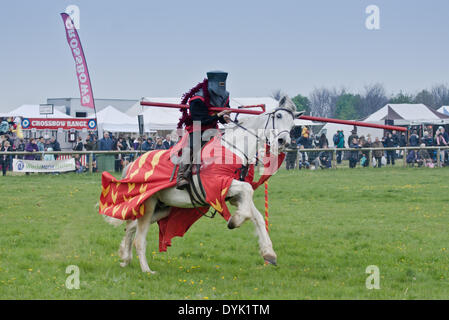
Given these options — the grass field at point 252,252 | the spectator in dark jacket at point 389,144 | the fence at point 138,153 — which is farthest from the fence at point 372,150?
the grass field at point 252,252

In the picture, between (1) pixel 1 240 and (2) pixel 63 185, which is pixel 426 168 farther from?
(1) pixel 1 240

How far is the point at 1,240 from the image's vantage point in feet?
35.4

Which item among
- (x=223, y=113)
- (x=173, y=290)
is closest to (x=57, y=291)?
(x=173, y=290)

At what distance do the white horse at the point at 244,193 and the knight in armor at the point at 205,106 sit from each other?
270 mm

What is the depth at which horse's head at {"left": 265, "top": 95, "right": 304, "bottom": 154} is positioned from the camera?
25.5 feet

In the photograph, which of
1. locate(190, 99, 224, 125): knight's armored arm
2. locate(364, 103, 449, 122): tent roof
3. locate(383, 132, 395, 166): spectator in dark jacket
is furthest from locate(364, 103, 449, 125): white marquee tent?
locate(190, 99, 224, 125): knight's armored arm

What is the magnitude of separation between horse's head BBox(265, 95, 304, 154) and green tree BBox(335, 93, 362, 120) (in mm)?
76367

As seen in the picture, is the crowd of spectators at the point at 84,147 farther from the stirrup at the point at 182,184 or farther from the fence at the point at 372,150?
the stirrup at the point at 182,184

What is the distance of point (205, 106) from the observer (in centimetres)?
827

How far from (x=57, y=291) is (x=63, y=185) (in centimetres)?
1456

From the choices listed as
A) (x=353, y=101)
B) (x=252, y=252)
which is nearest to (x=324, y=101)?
(x=353, y=101)

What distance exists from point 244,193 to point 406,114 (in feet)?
117

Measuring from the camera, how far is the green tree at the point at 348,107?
8494 centimetres

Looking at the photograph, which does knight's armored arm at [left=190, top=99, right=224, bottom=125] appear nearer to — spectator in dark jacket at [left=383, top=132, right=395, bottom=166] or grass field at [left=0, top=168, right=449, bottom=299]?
grass field at [left=0, top=168, right=449, bottom=299]
